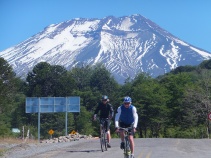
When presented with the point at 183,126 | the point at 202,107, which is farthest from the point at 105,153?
the point at 183,126

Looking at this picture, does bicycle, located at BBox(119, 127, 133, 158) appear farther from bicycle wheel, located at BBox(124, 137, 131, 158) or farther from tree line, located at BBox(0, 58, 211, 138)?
tree line, located at BBox(0, 58, 211, 138)

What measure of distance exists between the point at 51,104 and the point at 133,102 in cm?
2498

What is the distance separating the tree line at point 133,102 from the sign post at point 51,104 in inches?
305

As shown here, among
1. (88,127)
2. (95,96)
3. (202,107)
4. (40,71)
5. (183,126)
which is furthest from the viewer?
(95,96)

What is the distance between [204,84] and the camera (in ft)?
193

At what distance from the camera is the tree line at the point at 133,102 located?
5380 cm

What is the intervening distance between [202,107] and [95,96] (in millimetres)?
26288

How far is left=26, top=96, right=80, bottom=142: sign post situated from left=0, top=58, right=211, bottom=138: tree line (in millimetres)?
7755

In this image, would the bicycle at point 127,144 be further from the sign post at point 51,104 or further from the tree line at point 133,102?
the tree line at point 133,102

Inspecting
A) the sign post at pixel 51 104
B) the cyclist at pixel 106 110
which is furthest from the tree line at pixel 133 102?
the cyclist at pixel 106 110

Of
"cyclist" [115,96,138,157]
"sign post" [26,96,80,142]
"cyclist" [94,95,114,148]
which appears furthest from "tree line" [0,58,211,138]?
"cyclist" [115,96,138,157]

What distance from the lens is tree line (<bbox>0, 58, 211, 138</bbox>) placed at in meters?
53.8

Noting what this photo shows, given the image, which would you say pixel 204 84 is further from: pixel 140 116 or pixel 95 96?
pixel 95 96

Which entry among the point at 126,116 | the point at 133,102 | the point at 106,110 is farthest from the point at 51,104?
the point at 126,116
